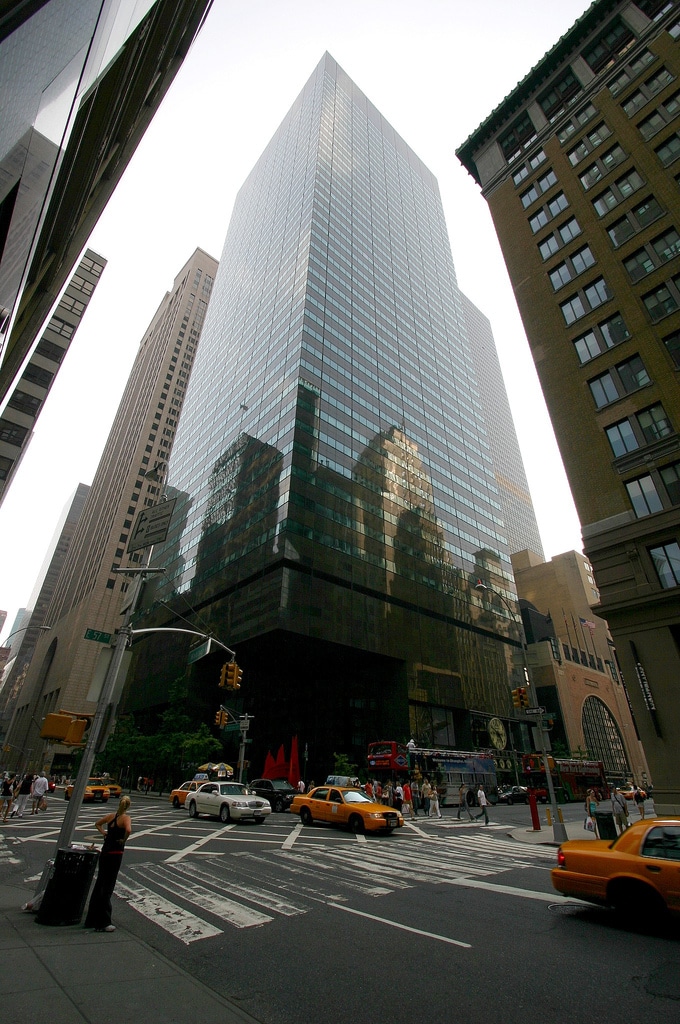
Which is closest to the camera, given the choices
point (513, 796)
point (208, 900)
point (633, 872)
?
point (633, 872)

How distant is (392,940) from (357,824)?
530 inches

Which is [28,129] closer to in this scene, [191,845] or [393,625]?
[191,845]

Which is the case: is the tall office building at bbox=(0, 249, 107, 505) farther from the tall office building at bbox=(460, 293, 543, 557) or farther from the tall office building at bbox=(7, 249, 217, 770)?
the tall office building at bbox=(460, 293, 543, 557)

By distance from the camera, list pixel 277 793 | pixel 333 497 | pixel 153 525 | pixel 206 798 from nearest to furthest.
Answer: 1. pixel 153 525
2. pixel 206 798
3. pixel 277 793
4. pixel 333 497

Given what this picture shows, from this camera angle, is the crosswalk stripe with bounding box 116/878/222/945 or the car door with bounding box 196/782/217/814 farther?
the car door with bounding box 196/782/217/814

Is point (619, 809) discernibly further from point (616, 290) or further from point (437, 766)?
point (437, 766)

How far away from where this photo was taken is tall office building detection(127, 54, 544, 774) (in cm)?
4991

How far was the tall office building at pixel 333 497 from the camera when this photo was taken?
164 ft

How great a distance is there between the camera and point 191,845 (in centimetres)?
1398

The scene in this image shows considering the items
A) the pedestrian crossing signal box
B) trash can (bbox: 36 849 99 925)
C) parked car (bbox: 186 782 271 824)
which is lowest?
trash can (bbox: 36 849 99 925)

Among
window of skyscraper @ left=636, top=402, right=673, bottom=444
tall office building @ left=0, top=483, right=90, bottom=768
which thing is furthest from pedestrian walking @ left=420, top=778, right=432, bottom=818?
tall office building @ left=0, top=483, right=90, bottom=768

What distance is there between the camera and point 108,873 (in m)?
6.70

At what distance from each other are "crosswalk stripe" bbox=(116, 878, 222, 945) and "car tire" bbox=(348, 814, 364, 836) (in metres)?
11.1

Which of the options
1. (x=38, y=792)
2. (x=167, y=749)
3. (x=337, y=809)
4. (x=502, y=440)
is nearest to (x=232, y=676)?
(x=337, y=809)
